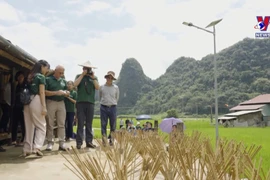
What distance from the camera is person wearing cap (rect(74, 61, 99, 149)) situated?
5359 mm

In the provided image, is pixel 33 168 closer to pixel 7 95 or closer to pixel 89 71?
pixel 89 71

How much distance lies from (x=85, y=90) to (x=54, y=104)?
0.60 metres

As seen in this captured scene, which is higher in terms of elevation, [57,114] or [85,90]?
[85,90]

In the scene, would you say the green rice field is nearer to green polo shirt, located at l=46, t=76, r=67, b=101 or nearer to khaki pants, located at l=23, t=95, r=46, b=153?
green polo shirt, located at l=46, t=76, r=67, b=101

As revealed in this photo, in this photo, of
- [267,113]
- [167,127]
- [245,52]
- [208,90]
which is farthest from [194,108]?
[167,127]

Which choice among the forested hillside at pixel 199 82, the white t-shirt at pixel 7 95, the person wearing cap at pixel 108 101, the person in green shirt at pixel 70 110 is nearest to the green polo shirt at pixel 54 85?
the person wearing cap at pixel 108 101

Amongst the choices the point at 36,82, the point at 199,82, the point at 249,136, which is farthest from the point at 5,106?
the point at 199,82

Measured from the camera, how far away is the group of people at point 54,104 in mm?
4543

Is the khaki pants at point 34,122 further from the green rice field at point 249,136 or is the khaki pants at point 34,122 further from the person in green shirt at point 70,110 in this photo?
the green rice field at point 249,136

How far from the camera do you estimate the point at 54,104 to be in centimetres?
505

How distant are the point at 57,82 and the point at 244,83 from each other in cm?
6142

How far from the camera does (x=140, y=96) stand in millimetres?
80188

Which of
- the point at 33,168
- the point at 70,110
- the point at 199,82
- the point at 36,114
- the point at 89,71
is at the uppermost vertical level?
the point at 199,82

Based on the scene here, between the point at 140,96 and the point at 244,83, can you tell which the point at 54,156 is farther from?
the point at 140,96
